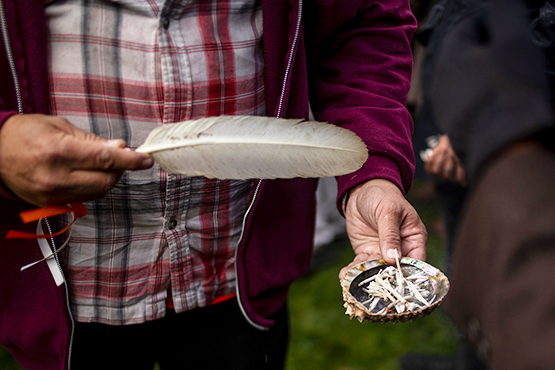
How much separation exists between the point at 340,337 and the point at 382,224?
6.80 ft

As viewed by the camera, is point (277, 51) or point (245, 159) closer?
point (245, 159)

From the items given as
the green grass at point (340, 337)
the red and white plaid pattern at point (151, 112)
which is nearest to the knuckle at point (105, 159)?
the red and white plaid pattern at point (151, 112)

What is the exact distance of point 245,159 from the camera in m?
1.05

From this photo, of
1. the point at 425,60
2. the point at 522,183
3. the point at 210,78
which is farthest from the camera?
the point at 425,60

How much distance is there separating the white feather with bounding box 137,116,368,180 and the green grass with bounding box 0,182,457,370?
2060 millimetres

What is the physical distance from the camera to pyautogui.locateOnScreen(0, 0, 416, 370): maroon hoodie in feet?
3.74

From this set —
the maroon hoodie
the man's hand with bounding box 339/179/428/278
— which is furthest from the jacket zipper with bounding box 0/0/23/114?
the man's hand with bounding box 339/179/428/278

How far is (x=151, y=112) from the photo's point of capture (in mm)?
1119

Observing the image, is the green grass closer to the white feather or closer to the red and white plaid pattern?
the red and white plaid pattern

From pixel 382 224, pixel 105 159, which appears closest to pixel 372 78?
pixel 382 224

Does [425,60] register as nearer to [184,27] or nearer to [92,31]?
[184,27]

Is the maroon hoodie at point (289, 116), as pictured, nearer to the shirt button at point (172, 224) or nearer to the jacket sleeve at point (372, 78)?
the jacket sleeve at point (372, 78)

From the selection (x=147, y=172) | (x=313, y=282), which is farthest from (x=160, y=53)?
(x=313, y=282)

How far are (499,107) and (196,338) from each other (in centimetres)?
110
